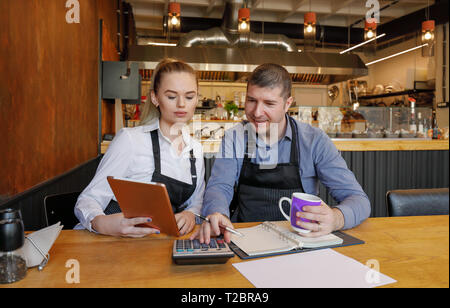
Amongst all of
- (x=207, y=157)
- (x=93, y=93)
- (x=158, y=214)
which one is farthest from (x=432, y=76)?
(x=158, y=214)

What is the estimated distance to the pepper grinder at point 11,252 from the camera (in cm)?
69

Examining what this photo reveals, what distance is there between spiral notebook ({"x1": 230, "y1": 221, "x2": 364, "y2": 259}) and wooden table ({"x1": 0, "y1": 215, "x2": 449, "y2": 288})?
4 centimetres

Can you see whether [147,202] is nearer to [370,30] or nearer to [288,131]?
[288,131]

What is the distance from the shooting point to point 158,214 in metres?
0.89

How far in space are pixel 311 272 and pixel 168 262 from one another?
0.33 metres

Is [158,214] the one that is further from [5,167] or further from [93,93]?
[93,93]

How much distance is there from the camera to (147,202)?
0.86 m

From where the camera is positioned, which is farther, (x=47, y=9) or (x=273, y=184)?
(x=47, y=9)

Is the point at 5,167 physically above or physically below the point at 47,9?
below

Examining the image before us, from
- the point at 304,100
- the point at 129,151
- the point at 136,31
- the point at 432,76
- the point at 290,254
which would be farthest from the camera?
the point at 304,100

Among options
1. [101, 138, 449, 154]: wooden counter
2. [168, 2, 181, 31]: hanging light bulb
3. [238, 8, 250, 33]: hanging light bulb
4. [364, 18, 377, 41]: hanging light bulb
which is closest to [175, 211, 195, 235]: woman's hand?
[101, 138, 449, 154]: wooden counter

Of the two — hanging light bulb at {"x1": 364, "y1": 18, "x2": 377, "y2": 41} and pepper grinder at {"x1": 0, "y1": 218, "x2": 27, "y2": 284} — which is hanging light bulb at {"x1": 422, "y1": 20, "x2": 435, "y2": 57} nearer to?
hanging light bulb at {"x1": 364, "y1": 18, "x2": 377, "y2": 41}

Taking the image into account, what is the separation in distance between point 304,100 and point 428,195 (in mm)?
8122

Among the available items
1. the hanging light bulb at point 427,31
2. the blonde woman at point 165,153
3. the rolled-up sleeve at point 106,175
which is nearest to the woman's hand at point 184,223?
the blonde woman at point 165,153
